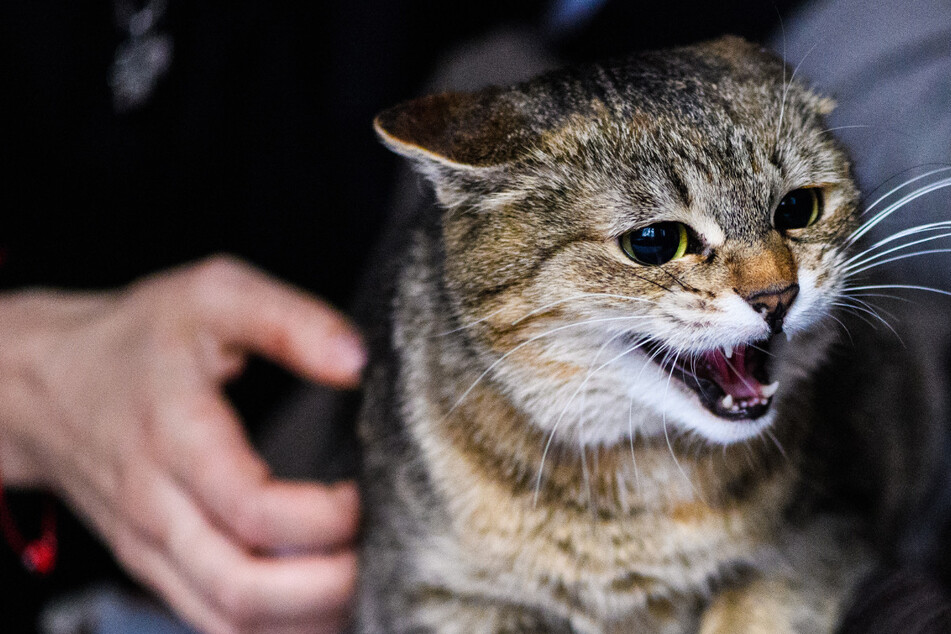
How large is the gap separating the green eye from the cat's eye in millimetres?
97

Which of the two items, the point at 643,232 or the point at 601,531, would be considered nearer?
the point at 643,232

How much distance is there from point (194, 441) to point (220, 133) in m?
0.57

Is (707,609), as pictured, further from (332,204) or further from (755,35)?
(332,204)

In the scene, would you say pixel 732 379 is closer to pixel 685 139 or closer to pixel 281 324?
pixel 685 139

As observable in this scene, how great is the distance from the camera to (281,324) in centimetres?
110

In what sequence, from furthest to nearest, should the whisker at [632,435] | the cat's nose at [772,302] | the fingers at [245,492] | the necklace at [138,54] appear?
the necklace at [138,54] → the fingers at [245,492] → the whisker at [632,435] → the cat's nose at [772,302]

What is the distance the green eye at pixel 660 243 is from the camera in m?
0.70

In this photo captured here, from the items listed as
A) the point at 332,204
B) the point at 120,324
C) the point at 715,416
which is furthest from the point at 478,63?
the point at 715,416

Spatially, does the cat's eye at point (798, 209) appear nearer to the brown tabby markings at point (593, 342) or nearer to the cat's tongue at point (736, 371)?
the brown tabby markings at point (593, 342)

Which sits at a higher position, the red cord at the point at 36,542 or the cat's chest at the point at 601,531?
the cat's chest at the point at 601,531

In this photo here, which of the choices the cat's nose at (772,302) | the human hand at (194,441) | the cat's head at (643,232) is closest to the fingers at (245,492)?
the human hand at (194,441)

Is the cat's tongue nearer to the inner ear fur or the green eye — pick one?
the green eye

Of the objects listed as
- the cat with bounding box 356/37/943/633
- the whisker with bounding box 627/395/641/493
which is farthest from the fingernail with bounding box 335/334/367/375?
the whisker with bounding box 627/395/641/493

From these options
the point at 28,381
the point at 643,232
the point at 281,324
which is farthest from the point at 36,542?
the point at 643,232
